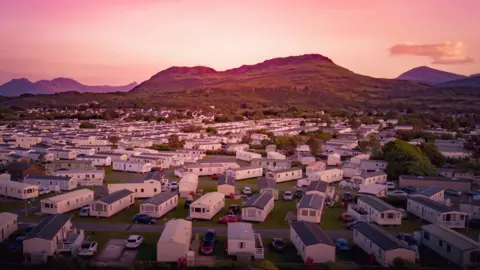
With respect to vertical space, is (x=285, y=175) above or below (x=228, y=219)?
above

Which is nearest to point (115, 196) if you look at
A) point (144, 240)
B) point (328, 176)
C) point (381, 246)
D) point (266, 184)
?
point (144, 240)

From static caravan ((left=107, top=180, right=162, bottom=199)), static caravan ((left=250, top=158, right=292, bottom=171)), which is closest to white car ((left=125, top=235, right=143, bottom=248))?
static caravan ((left=107, top=180, right=162, bottom=199))

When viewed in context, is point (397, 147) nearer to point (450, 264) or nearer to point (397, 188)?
point (397, 188)

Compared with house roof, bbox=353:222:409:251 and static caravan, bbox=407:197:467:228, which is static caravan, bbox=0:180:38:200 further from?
static caravan, bbox=407:197:467:228

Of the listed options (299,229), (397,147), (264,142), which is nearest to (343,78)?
(264,142)

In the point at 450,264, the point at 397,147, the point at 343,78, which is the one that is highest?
the point at 343,78

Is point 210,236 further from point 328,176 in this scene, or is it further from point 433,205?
point 328,176
